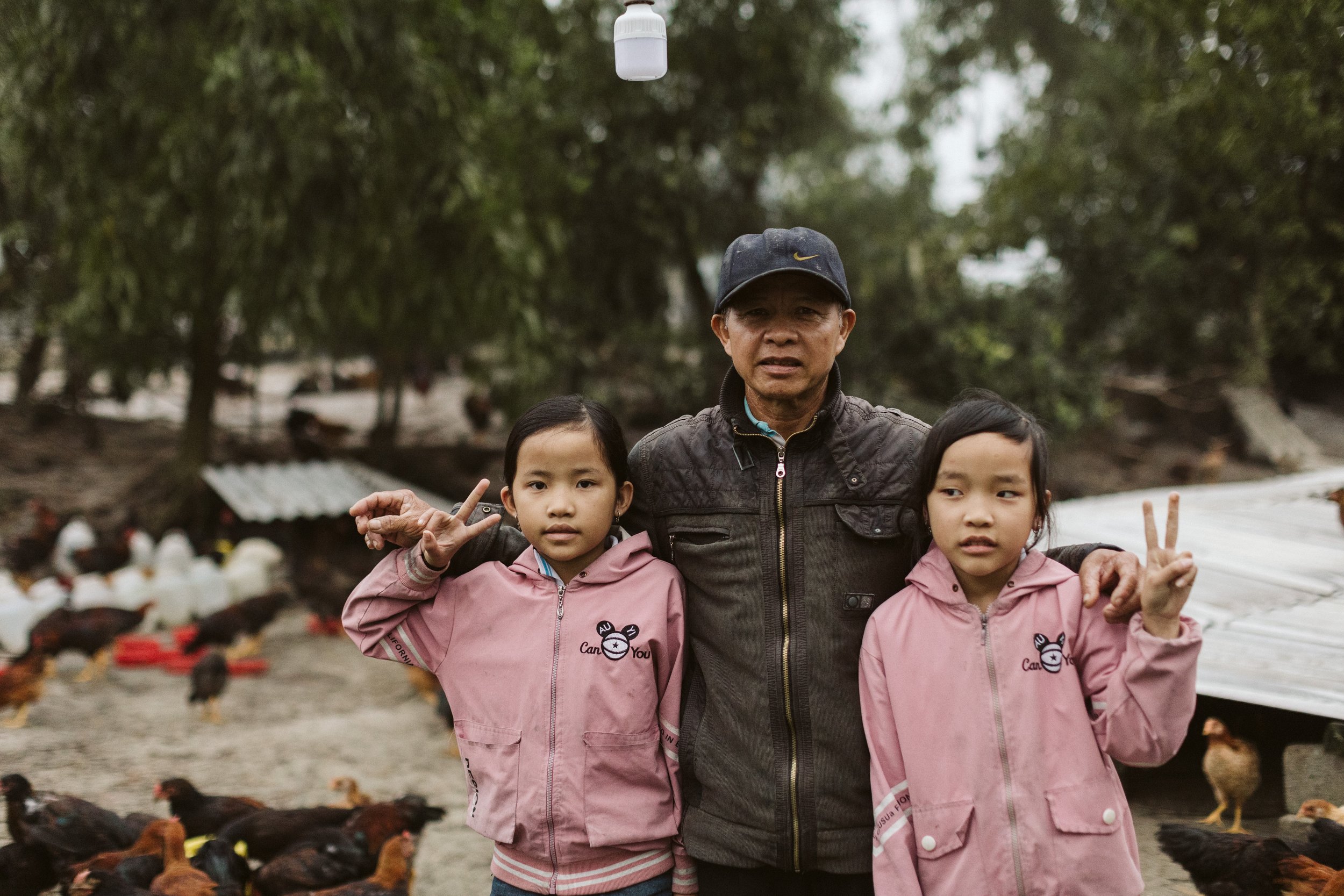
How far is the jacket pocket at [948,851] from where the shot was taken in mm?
1939

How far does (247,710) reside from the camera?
242 inches

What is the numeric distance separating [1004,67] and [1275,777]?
12857mm

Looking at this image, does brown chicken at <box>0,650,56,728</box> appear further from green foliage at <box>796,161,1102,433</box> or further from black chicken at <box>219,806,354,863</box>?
green foliage at <box>796,161,1102,433</box>

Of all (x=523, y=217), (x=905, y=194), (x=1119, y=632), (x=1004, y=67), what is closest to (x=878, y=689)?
(x=1119, y=632)

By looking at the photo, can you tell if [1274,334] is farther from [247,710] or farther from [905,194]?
[905,194]

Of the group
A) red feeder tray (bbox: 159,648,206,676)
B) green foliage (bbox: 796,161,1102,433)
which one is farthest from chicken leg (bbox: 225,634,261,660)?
green foliage (bbox: 796,161,1102,433)

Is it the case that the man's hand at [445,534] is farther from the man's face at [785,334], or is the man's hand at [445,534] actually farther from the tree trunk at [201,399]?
the tree trunk at [201,399]

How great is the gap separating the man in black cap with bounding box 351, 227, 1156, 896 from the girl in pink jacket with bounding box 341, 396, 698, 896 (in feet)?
0.23

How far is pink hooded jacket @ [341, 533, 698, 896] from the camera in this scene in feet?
7.06

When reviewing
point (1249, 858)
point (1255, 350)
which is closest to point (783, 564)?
point (1249, 858)

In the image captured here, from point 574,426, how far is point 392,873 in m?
2.19

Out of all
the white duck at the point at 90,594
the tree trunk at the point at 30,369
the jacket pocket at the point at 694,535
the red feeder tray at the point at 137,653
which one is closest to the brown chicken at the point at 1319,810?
the jacket pocket at the point at 694,535

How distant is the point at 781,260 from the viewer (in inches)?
85.3

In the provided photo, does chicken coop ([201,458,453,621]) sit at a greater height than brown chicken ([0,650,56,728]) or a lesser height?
Answer: greater
